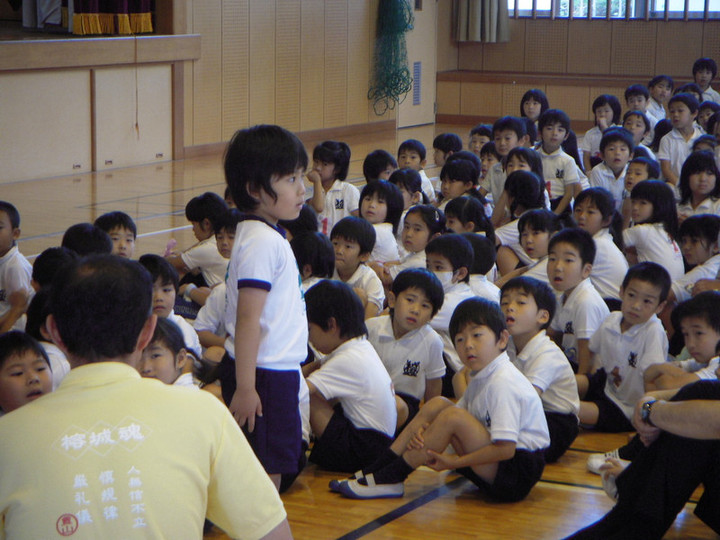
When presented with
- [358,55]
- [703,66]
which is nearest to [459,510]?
[703,66]

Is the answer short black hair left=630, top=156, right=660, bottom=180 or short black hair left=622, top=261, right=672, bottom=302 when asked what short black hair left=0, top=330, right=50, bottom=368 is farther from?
short black hair left=630, top=156, right=660, bottom=180

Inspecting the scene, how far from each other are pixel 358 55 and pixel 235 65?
2.29 m

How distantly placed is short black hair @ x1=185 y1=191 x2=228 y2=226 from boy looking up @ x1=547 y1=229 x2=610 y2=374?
169 centimetres

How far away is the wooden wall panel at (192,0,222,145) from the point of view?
9.98 metres

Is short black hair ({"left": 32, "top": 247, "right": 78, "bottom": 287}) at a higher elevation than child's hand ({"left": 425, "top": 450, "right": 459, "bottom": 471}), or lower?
higher

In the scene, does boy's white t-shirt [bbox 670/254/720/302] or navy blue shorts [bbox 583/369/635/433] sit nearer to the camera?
navy blue shorts [bbox 583/369/635/433]

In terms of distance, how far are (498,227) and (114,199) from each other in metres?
3.47

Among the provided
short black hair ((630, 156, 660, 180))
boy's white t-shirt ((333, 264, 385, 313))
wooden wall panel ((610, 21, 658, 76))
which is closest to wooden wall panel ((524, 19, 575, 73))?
wooden wall panel ((610, 21, 658, 76))

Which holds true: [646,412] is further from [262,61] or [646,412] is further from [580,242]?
[262,61]

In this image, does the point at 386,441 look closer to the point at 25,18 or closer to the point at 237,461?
the point at 237,461

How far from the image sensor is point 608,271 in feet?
14.5

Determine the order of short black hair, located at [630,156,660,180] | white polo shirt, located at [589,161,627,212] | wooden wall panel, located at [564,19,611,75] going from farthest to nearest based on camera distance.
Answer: wooden wall panel, located at [564,19,611,75], white polo shirt, located at [589,161,627,212], short black hair, located at [630,156,660,180]

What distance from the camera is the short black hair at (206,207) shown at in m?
4.78

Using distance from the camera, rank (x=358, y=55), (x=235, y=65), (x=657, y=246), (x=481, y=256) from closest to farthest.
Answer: (x=481, y=256)
(x=657, y=246)
(x=235, y=65)
(x=358, y=55)
